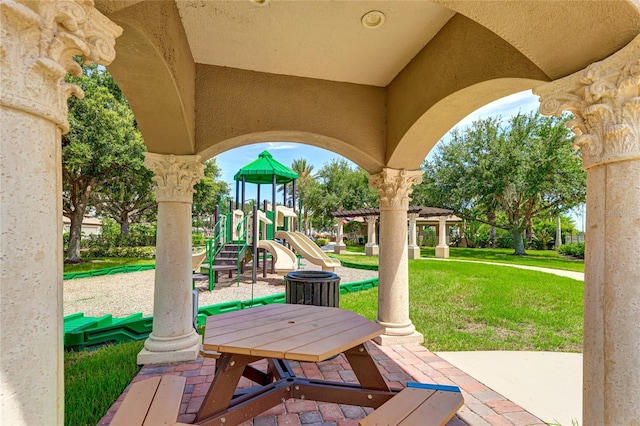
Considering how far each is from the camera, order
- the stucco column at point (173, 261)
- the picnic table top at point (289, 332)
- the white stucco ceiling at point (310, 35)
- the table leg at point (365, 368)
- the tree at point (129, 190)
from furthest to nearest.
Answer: the tree at point (129, 190) < the stucco column at point (173, 261) < the white stucco ceiling at point (310, 35) < the table leg at point (365, 368) < the picnic table top at point (289, 332)

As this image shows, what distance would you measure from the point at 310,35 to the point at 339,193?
2887 centimetres

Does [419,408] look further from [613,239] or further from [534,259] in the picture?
[534,259]

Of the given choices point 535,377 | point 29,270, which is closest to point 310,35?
point 29,270

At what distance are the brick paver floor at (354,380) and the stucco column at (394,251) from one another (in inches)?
19.0

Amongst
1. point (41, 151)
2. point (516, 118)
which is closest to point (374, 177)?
point (41, 151)

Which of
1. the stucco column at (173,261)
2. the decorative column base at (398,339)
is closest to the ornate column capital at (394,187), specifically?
the decorative column base at (398,339)

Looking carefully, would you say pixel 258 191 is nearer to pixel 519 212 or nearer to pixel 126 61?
pixel 126 61

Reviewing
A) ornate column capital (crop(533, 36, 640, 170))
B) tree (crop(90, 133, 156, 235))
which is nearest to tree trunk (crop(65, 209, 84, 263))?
tree (crop(90, 133, 156, 235))

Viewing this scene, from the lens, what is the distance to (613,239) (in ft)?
5.93

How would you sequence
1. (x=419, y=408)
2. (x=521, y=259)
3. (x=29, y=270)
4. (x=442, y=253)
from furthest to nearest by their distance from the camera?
1. (x=442, y=253)
2. (x=521, y=259)
3. (x=419, y=408)
4. (x=29, y=270)

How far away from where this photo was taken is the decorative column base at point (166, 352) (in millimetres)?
4047

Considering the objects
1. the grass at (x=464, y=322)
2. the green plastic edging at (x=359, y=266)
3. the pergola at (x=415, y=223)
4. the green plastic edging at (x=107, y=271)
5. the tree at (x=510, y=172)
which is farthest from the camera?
the tree at (x=510, y=172)

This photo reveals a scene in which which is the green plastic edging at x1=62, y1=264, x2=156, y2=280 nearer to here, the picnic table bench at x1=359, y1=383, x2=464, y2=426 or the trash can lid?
the trash can lid

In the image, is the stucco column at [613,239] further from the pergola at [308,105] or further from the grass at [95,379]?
the grass at [95,379]
